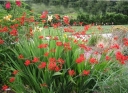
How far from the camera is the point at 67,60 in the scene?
399cm

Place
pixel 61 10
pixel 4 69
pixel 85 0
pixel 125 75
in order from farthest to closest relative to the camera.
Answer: pixel 85 0, pixel 61 10, pixel 4 69, pixel 125 75

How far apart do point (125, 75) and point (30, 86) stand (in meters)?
1.47

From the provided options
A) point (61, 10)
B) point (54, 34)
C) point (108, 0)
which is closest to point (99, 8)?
point (108, 0)

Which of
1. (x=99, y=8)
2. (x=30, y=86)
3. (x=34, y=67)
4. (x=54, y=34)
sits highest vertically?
(x=54, y=34)

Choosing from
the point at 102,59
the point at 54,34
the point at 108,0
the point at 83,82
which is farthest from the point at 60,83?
the point at 108,0

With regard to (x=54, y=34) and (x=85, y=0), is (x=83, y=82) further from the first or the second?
(x=85, y=0)

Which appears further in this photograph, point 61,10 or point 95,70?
point 61,10

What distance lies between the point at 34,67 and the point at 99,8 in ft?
91.7

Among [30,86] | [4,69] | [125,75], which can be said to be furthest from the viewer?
[4,69]

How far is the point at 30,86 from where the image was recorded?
13.7 feet

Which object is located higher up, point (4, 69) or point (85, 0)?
point (4, 69)

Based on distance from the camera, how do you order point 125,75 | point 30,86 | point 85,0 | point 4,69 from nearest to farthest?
point 125,75 < point 30,86 < point 4,69 < point 85,0

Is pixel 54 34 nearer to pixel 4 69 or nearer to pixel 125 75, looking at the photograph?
pixel 4 69

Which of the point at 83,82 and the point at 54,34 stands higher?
the point at 54,34
